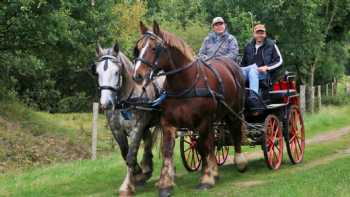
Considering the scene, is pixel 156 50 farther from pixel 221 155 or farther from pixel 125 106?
pixel 221 155

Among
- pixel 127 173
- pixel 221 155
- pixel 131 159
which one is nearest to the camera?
pixel 131 159

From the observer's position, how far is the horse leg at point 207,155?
834 cm

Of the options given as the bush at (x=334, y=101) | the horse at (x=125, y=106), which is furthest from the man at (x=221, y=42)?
the bush at (x=334, y=101)

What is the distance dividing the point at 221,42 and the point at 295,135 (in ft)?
8.44

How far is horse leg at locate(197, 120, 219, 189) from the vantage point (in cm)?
834

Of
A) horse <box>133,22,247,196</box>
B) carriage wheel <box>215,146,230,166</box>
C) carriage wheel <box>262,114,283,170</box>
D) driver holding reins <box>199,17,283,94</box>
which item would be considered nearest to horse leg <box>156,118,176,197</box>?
horse <box>133,22,247,196</box>

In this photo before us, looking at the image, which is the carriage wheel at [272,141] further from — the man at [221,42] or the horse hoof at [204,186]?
the horse hoof at [204,186]

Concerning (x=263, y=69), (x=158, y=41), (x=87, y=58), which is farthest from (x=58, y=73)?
(x=158, y=41)

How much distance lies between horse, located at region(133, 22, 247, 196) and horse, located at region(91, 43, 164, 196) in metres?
0.44

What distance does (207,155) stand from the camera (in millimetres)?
8734

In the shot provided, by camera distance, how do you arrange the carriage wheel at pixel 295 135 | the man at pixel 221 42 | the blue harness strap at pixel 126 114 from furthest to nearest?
the carriage wheel at pixel 295 135 < the man at pixel 221 42 < the blue harness strap at pixel 126 114

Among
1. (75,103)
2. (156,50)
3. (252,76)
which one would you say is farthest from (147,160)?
(75,103)

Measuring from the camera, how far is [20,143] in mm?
18109

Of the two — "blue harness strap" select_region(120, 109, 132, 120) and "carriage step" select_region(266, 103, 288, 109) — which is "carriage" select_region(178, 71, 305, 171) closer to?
"carriage step" select_region(266, 103, 288, 109)
